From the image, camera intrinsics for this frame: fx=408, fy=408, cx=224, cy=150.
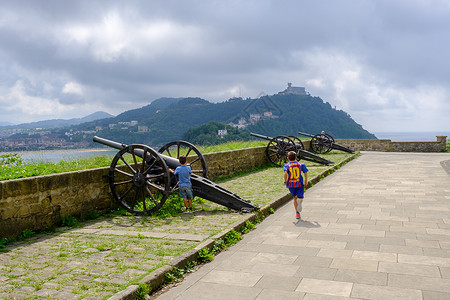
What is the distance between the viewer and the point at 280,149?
695 inches

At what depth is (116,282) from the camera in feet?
13.2

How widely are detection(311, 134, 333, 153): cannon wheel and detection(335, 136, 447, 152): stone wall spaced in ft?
21.1

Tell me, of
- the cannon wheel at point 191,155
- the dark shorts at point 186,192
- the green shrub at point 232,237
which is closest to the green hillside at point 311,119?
the cannon wheel at point 191,155

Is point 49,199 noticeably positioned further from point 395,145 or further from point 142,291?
point 395,145

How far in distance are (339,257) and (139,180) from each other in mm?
4318

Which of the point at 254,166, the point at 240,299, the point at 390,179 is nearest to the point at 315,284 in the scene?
the point at 240,299

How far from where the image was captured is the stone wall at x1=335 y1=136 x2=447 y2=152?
30.5 metres

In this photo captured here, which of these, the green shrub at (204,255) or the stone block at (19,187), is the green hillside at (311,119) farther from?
the green shrub at (204,255)

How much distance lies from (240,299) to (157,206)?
4041 mm

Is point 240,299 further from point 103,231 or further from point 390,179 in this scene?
point 390,179

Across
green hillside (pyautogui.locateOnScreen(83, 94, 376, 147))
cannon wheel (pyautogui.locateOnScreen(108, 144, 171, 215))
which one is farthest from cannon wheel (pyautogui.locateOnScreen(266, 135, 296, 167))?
green hillside (pyautogui.locateOnScreen(83, 94, 376, 147))

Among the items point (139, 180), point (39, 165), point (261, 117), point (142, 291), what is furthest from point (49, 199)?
point (261, 117)

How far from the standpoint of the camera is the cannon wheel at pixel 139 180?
7602 millimetres

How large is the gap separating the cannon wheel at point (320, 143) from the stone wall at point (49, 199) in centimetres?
1903
